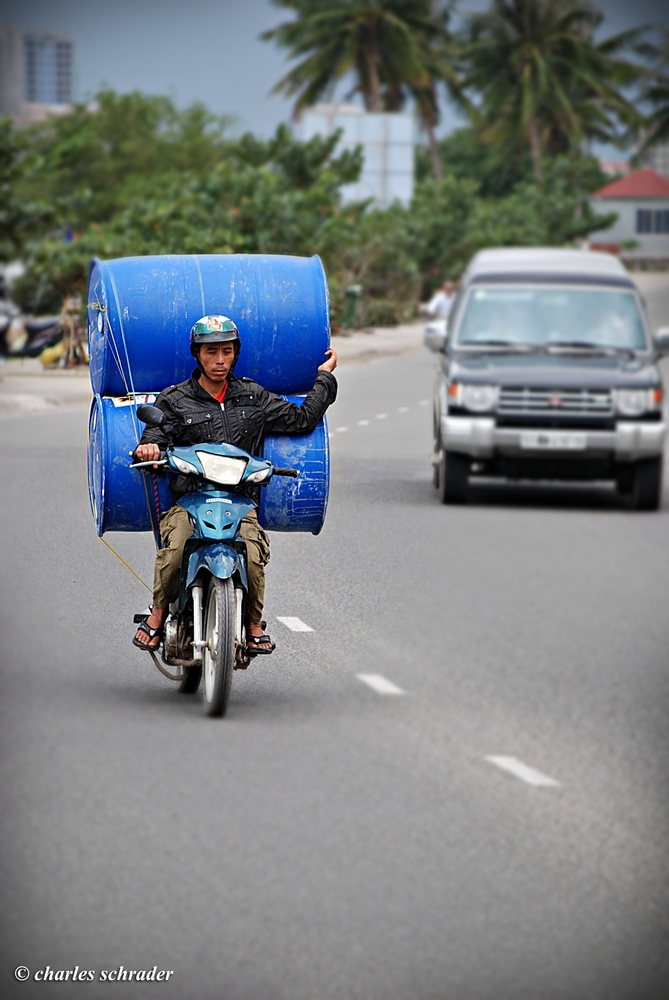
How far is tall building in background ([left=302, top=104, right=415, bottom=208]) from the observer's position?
6122 cm

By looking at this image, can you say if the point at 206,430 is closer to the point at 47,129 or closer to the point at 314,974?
the point at 314,974

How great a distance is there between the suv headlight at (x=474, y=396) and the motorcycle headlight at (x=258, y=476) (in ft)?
16.8

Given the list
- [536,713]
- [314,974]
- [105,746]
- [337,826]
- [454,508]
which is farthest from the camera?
[536,713]

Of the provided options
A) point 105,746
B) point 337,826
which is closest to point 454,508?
point 105,746

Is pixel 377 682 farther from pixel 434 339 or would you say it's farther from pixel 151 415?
pixel 434 339

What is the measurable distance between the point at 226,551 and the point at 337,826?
262 feet

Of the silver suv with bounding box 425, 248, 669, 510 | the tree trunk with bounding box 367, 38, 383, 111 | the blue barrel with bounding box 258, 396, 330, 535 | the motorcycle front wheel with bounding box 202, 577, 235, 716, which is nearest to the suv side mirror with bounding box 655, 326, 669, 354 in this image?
the silver suv with bounding box 425, 248, 669, 510

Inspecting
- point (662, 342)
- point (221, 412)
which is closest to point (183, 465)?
point (221, 412)

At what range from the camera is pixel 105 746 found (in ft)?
27.3

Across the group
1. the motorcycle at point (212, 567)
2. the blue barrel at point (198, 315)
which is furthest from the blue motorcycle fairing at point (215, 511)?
the blue barrel at point (198, 315)

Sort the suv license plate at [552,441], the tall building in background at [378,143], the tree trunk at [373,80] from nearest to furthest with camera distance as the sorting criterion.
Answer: the suv license plate at [552,441], the tall building in background at [378,143], the tree trunk at [373,80]

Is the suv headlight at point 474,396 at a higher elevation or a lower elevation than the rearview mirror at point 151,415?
lower

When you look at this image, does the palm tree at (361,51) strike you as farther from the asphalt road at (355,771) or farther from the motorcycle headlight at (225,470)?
the motorcycle headlight at (225,470)

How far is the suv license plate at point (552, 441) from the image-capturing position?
8555 mm
